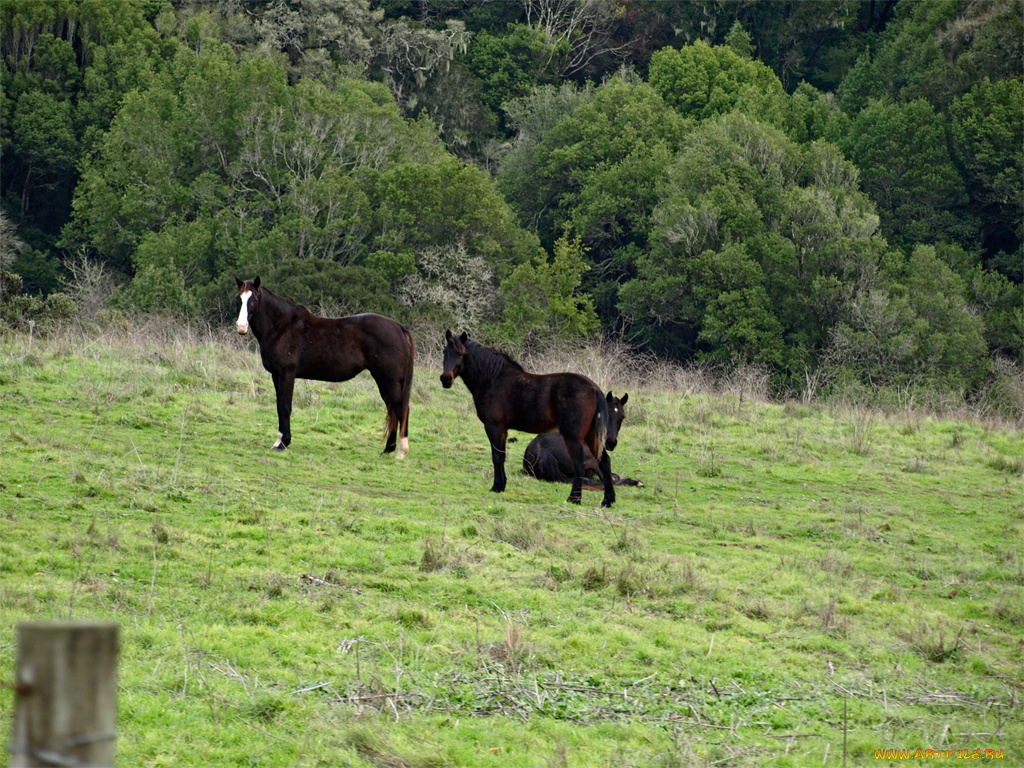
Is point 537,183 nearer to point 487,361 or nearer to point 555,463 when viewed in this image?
point 555,463

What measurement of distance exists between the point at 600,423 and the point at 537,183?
42.9 m

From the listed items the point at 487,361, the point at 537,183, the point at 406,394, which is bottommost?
the point at 406,394

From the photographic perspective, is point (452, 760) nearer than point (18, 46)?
Yes

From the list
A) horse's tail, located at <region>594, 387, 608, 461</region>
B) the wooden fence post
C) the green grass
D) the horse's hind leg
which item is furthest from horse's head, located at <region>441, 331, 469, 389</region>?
the wooden fence post

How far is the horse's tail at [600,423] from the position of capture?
12.2m

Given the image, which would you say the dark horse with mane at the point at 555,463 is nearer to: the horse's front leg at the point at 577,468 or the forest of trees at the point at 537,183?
the horse's front leg at the point at 577,468

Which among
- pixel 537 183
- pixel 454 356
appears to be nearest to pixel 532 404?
pixel 454 356

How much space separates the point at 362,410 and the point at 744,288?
91.9 ft

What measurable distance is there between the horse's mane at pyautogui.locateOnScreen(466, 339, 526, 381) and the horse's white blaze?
2647 mm

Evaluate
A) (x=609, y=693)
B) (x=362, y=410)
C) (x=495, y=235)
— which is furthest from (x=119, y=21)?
(x=609, y=693)

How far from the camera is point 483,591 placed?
8.42 meters

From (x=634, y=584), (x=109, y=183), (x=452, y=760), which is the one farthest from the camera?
(x=109, y=183)

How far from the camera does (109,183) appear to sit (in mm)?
51094

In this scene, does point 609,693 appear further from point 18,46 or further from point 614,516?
point 18,46
